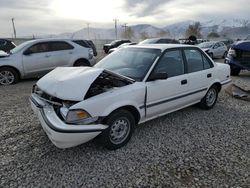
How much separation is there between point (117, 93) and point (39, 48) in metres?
6.09

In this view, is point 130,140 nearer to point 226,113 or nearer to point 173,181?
point 173,181

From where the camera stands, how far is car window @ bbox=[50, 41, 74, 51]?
8.59 m

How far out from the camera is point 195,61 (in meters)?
4.72

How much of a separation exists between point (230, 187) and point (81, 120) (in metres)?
1.95

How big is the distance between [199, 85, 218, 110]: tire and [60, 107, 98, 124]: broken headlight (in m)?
2.96

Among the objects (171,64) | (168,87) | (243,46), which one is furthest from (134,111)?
(243,46)

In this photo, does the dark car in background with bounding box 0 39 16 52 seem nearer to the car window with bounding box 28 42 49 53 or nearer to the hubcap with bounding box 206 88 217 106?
the car window with bounding box 28 42 49 53

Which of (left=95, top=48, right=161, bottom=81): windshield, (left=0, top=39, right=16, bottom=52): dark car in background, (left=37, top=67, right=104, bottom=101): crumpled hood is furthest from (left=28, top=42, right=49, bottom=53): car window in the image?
(left=0, top=39, right=16, bottom=52): dark car in background

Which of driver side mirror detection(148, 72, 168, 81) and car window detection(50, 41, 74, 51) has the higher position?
car window detection(50, 41, 74, 51)

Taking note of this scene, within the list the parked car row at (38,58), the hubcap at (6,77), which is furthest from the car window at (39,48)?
the hubcap at (6,77)

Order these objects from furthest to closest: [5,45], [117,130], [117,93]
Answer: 1. [5,45]
2. [117,130]
3. [117,93]

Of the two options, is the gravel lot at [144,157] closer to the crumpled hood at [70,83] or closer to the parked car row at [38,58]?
the crumpled hood at [70,83]

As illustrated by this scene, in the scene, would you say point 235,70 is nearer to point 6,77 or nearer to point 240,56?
point 240,56

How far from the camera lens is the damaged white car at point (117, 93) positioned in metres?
2.93
